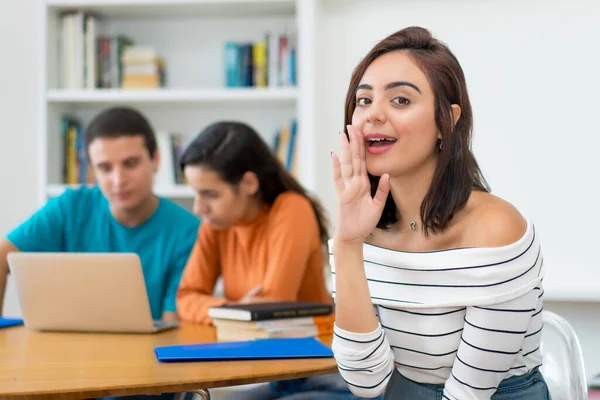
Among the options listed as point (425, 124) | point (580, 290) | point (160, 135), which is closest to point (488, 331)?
point (425, 124)

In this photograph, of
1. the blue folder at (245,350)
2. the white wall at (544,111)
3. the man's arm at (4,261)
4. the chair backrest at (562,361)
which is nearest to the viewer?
the blue folder at (245,350)

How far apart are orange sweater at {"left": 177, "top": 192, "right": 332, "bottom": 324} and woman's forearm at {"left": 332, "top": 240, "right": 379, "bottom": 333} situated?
2.56ft

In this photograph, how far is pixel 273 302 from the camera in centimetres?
187

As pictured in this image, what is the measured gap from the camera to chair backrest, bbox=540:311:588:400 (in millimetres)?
1615

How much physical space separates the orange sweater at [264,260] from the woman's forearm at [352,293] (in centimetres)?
78

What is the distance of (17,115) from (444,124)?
9.41 feet

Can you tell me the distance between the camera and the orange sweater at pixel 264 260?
215 cm

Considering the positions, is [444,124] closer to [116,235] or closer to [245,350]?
[245,350]

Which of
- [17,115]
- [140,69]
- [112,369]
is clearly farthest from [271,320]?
[17,115]

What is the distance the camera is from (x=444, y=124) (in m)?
1.33

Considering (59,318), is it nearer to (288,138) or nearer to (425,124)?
(425,124)

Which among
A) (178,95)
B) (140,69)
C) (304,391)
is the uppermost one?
(140,69)

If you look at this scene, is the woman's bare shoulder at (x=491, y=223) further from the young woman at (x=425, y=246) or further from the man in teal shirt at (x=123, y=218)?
the man in teal shirt at (x=123, y=218)

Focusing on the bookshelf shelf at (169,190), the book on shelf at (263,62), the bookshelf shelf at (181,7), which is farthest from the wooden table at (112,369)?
A: the bookshelf shelf at (181,7)
